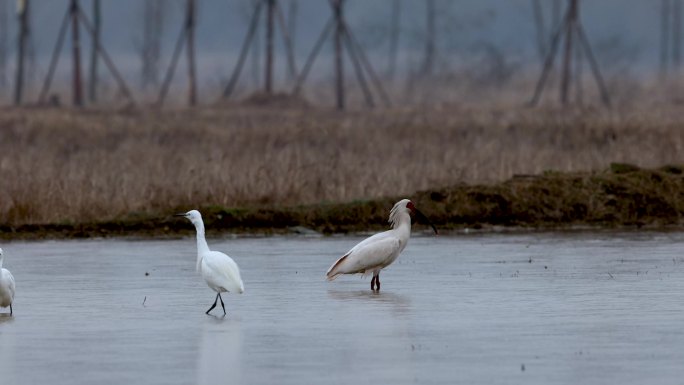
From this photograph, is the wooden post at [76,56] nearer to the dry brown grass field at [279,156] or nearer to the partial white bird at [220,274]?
the dry brown grass field at [279,156]

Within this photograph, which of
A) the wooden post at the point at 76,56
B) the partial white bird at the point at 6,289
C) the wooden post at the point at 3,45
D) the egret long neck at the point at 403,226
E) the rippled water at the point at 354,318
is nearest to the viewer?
the rippled water at the point at 354,318

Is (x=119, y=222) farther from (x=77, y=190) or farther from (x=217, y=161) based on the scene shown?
(x=217, y=161)

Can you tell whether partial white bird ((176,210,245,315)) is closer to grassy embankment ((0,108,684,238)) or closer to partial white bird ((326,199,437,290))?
partial white bird ((326,199,437,290))

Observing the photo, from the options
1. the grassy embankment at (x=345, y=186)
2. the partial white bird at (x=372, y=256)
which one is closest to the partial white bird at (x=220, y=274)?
the partial white bird at (x=372, y=256)

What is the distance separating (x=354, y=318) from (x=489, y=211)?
32.7ft

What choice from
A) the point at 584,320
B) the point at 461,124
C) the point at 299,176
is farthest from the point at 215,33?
the point at 584,320

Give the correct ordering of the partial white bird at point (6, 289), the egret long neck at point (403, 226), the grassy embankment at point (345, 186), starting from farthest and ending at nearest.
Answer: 1. the grassy embankment at point (345, 186)
2. the egret long neck at point (403, 226)
3. the partial white bird at point (6, 289)

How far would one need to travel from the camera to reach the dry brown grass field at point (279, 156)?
77.9ft

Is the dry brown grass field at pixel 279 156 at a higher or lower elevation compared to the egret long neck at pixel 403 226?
lower

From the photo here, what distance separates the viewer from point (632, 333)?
41.0ft

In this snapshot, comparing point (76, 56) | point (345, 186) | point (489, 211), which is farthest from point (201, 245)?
point (76, 56)

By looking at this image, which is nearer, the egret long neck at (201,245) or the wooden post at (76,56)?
the egret long neck at (201,245)

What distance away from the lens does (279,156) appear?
28500 millimetres

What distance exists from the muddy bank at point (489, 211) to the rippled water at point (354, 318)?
2096 millimetres
